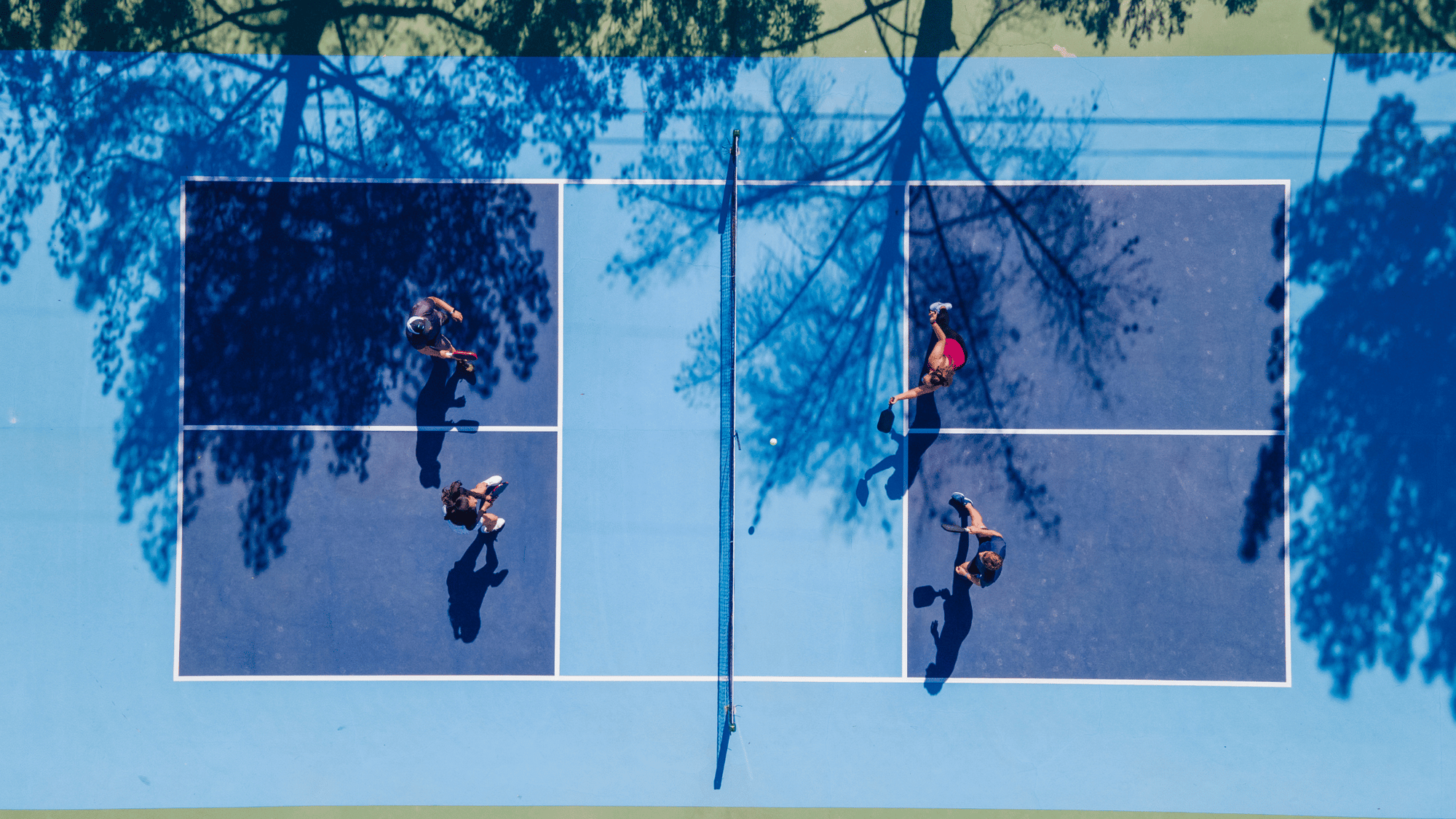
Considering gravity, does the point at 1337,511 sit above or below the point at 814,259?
below

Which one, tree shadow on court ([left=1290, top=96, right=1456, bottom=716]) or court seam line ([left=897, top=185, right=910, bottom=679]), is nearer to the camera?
tree shadow on court ([left=1290, top=96, right=1456, bottom=716])

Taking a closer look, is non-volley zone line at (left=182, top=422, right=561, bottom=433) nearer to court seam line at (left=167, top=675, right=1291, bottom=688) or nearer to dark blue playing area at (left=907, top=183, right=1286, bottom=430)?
court seam line at (left=167, top=675, right=1291, bottom=688)

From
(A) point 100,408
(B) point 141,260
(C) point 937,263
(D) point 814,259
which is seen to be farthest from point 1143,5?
(A) point 100,408

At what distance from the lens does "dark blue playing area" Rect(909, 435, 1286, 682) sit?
40.0 ft

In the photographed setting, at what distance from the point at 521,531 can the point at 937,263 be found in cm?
673

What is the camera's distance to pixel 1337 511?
40.0 feet

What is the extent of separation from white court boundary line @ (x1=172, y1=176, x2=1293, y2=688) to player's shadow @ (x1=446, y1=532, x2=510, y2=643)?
65cm

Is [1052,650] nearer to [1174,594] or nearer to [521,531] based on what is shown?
[1174,594]

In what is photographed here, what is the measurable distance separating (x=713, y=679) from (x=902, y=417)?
4.39 meters

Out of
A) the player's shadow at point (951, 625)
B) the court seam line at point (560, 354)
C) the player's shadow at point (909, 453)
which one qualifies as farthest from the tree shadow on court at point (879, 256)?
the player's shadow at point (951, 625)

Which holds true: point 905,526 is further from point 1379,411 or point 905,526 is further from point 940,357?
point 1379,411

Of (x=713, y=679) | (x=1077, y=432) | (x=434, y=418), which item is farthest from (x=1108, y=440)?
(x=434, y=418)

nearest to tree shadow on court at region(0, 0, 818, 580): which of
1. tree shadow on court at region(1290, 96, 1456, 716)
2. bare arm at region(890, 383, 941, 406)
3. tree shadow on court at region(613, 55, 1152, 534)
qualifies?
tree shadow on court at region(613, 55, 1152, 534)

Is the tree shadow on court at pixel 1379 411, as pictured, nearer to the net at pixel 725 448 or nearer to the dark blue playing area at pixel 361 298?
the net at pixel 725 448
